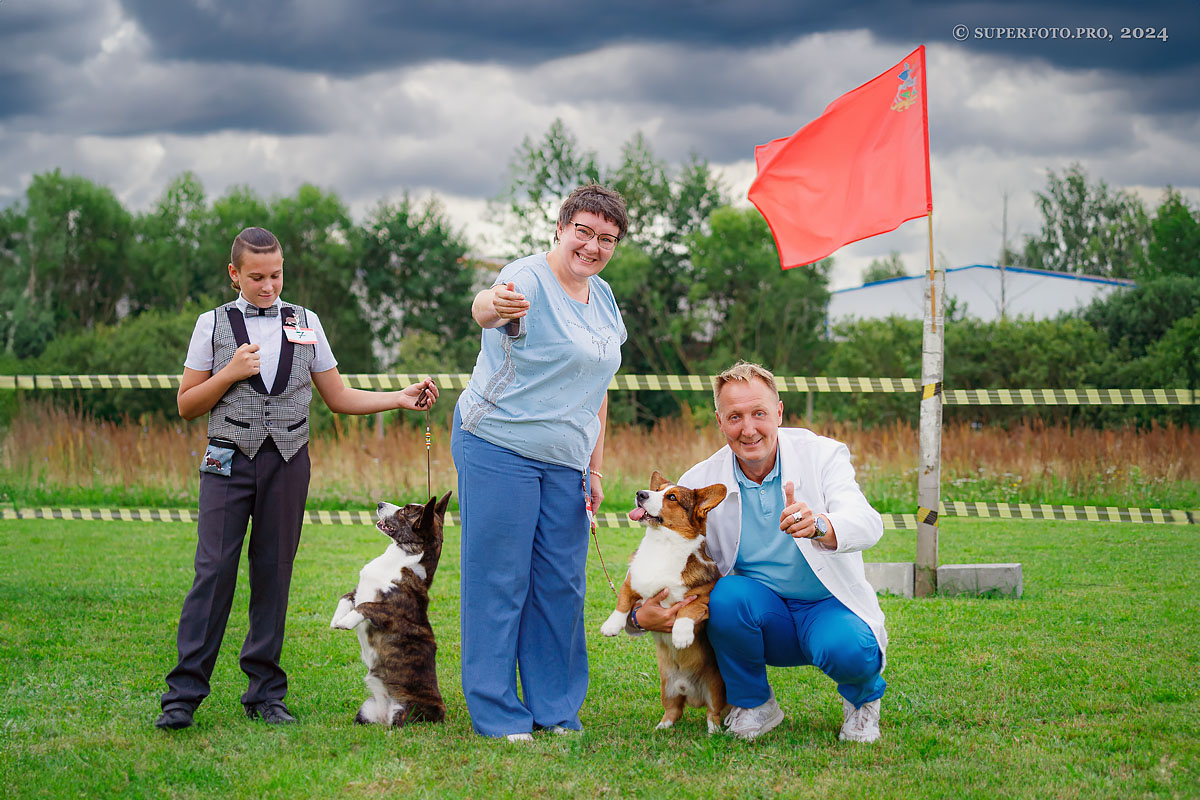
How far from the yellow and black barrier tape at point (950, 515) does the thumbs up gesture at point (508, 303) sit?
3.21 m

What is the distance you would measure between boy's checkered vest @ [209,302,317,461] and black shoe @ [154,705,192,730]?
0.96 metres

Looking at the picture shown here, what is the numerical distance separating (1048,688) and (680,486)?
6.18ft

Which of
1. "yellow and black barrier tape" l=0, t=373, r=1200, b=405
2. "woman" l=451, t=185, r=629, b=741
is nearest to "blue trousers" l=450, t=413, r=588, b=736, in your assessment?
"woman" l=451, t=185, r=629, b=741

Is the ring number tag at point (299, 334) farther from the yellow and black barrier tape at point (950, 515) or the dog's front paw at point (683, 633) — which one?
the yellow and black barrier tape at point (950, 515)

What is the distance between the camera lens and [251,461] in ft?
12.0

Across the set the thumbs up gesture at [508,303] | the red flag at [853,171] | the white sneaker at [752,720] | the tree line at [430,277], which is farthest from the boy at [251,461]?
the tree line at [430,277]

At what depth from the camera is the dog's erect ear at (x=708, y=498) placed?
140 inches

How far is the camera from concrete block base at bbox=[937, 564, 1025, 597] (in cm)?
620

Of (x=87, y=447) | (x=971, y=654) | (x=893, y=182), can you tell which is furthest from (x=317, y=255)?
(x=971, y=654)

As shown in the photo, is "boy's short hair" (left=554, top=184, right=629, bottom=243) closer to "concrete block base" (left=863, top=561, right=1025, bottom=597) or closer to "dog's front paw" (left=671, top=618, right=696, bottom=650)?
"dog's front paw" (left=671, top=618, right=696, bottom=650)

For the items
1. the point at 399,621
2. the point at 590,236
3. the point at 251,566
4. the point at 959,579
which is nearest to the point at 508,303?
the point at 590,236

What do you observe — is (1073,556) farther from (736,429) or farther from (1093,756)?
(736,429)

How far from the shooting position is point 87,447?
10.3m

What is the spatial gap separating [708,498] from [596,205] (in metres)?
1.14
